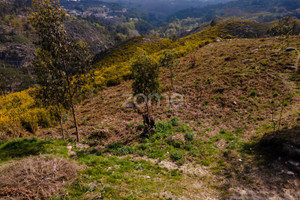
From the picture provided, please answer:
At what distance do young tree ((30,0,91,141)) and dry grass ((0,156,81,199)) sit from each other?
200 inches

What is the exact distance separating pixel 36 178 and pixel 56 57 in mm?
7693

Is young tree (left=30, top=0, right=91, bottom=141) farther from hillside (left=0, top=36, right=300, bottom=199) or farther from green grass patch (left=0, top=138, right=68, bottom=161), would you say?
hillside (left=0, top=36, right=300, bottom=199)

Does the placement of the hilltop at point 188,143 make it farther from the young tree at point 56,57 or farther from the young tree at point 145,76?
the young tree at point 56,57

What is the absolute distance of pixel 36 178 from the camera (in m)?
5.95

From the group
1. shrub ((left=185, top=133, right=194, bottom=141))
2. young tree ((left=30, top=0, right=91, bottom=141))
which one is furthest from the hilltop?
young tree ((left=30, top=0, right=91, bottom=141))

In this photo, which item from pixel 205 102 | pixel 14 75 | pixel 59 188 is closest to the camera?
pixel 59 188

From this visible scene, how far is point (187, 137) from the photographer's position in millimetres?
11219

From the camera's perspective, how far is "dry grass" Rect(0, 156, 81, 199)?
538 cm

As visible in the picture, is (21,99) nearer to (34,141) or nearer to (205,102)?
(34,141)

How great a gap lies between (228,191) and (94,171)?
21.4ft

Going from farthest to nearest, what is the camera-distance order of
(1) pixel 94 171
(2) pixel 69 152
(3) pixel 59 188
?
(2) pixel 69 152 < (1) pixel 94 171 < (3) pixel 59 188

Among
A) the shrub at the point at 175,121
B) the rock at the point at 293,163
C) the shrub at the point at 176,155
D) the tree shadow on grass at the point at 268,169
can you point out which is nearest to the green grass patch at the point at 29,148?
the shrub at the point at 176,155

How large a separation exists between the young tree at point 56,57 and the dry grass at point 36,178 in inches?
200

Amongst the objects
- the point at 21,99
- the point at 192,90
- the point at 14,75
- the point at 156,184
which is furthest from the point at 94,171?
the point at 14,75
